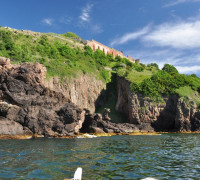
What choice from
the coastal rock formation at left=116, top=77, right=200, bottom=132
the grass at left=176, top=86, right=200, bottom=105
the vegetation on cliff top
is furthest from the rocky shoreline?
the vegetation on cliff top

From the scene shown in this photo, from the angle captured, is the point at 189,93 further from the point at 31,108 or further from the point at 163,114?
the point at 31,108

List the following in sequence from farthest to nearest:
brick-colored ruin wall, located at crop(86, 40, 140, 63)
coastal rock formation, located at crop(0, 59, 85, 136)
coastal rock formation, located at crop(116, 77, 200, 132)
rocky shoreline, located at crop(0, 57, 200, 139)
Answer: brick-colored ruin wall, located at crop(86, 40, 140, 63)
coastal rock formation, located at crop(116, 77, 200, 132)
rocky shoreline, located at crop(0, 57, 200, 139)
coastal rock formation, located at crop(0, 59, 85, 136)

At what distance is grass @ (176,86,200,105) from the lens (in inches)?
2245

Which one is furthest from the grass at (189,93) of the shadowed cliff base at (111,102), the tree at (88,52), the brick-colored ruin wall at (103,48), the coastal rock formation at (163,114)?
the brick-colored ruin wall at (103,48)

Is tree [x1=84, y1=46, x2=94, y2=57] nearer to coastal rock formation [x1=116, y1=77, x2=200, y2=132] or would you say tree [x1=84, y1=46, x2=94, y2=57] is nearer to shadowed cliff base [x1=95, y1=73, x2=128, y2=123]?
shadowed cliff base [x1=95, y1=73, x2=128, y2=123]

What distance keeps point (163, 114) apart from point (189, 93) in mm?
10937

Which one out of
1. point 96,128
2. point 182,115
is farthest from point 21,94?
point 182,115

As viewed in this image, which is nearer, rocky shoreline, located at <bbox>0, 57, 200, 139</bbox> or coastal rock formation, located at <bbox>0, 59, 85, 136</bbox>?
coastal rock formation, located at <bbox>0, 59, 85, 136</bbox>

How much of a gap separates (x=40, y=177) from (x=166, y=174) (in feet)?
20.7

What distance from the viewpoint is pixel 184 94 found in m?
57.3

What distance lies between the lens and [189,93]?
59406mm

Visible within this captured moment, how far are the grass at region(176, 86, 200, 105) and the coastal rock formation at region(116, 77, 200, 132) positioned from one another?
2.11 m

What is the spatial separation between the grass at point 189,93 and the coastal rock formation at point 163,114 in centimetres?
211

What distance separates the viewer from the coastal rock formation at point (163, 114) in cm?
5225
